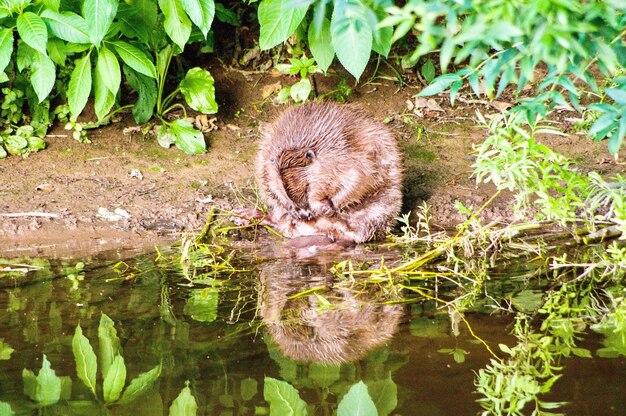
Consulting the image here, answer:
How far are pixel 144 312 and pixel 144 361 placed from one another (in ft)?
1.85

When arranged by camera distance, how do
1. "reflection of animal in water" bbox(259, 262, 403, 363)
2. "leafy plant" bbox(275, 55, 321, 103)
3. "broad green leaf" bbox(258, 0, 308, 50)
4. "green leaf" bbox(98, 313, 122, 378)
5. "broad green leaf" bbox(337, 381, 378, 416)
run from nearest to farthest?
"broad green leaf" bbox(337, 381, 378, 416), "green leaf" bbox(98, 313, 122, 378), "reflection of animal in water" bbox(259, 262, 403, 363), "broad green leaf" bbox(258, 0, 308, 50), "leafy plant" bbox(275, 55, 321, 103)

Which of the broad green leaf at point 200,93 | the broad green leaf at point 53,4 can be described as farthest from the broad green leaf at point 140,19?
the broad green leaf at point 200,93

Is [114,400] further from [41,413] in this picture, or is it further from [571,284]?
[571,284]

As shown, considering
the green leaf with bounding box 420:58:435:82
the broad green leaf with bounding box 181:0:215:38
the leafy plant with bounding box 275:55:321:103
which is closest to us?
the broad green leaf with bounding box 181:0:215:38

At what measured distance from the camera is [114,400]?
2.70 meters

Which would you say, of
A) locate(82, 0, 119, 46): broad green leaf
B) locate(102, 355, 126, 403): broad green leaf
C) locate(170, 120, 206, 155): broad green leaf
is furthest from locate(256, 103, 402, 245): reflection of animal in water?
locate(102, 355, 126, 403): broad green leaf

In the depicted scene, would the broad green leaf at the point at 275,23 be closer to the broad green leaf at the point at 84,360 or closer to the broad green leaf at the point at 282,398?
the broad green leaf at the point at 84,360

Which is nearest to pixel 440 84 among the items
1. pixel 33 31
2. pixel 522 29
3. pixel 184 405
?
pixel 522 29

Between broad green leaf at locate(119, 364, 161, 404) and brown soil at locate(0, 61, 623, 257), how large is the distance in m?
1.81

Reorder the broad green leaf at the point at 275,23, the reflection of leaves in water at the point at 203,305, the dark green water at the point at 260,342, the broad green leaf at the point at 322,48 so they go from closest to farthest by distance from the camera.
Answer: the dark green water at the point at 260,342 < the reflection of leaves in water at the point at 203,305 < the broad green leaf at the point at 275,23 < the broad green leaf at the point at 322,48

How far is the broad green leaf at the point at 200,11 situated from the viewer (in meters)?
4.95

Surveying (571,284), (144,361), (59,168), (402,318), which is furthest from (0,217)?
(571,284)

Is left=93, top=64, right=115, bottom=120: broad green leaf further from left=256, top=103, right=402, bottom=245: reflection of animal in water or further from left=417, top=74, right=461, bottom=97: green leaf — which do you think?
left=417, top=74, right=461, bottom=97: green leaf

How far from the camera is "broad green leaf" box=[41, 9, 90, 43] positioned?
4.89 metres
